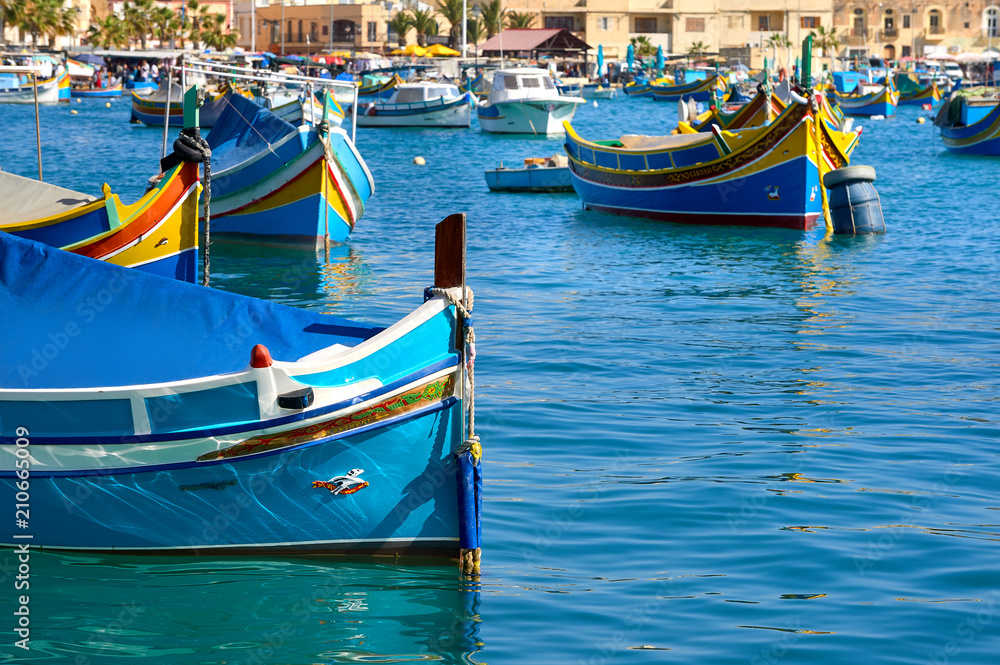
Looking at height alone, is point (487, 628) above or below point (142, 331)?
below

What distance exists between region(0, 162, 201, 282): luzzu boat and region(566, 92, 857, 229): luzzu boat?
1212 centimetres

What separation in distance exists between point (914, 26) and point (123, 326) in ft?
436

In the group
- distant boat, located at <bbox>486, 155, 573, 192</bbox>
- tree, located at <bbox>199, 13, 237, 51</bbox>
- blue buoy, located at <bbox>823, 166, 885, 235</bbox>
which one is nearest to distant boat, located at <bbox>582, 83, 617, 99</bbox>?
tree, located at <bbox>199, 13, 237, 51</bbox>

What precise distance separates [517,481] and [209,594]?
2.68 metres

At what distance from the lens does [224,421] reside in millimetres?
6398

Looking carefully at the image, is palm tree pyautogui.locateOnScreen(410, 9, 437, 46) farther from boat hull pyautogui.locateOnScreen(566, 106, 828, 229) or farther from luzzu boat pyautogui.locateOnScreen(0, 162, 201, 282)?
luzzu boat pyautogui.locateOnScreen(0, 162, 201, 282)

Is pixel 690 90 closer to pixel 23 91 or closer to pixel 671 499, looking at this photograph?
pixel 23 91

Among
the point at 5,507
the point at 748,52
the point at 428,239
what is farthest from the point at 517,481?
the point at 748,52

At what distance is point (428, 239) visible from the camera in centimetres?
2202

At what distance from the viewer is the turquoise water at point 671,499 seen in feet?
20.9

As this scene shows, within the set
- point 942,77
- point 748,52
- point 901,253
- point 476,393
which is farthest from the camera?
point 748,52

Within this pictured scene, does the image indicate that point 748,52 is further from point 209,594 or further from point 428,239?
point 209,594

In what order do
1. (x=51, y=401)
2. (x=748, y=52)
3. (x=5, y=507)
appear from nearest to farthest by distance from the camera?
(x=51, y=401) → (x=5, y=507) → (x=748, y=52)

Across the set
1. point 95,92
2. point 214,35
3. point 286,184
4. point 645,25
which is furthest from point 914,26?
point 286,184
